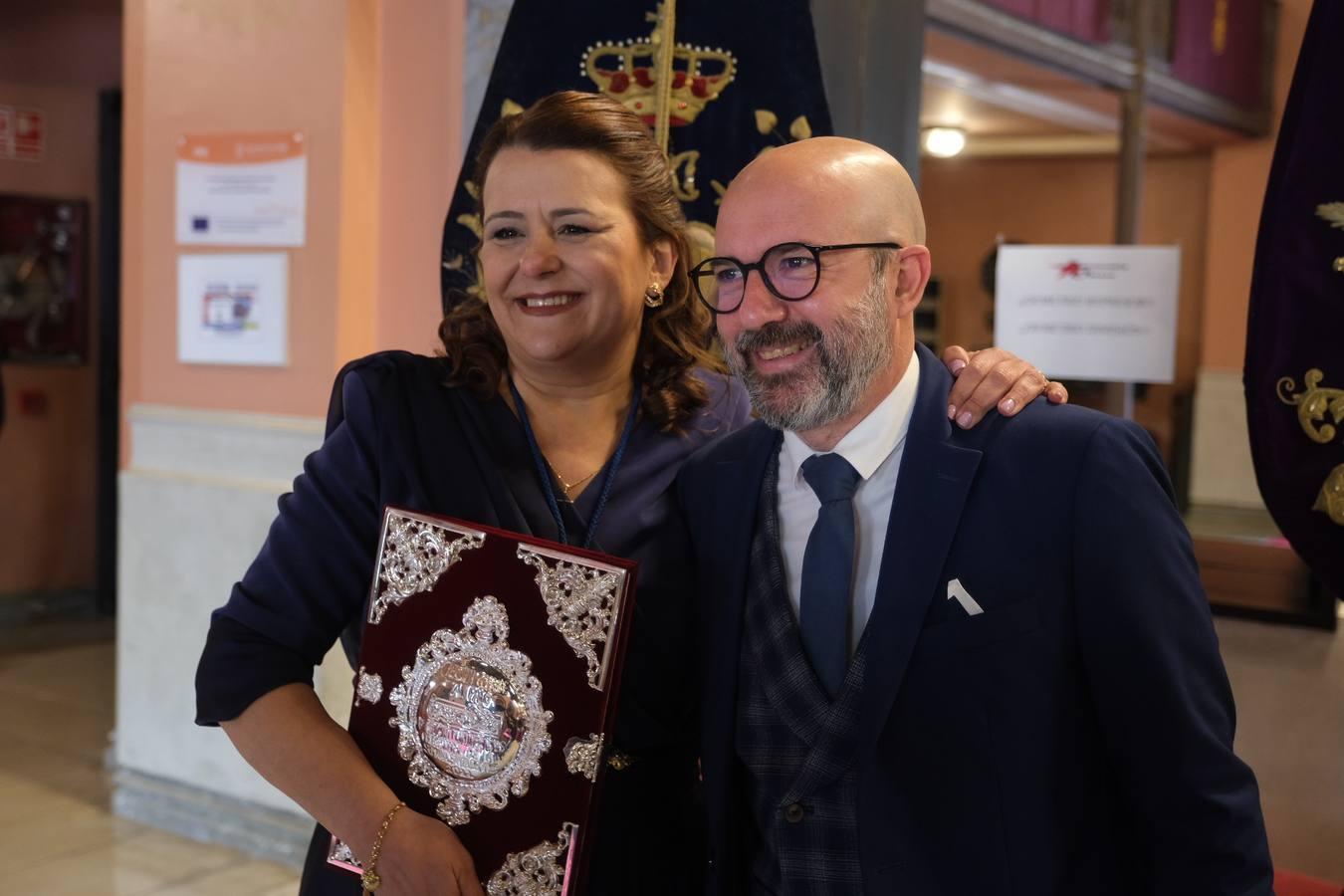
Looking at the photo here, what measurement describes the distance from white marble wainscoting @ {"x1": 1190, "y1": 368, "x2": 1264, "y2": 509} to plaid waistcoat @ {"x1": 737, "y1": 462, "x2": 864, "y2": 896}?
8.13 metres

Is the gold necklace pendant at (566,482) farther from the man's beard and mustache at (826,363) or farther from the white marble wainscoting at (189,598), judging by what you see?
the white marble wainscoting at (189,598)

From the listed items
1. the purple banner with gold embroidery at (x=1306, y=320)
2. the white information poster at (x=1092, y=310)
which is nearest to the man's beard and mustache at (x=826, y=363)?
the purple banner with gold embroidery at (x=1306, y=320)

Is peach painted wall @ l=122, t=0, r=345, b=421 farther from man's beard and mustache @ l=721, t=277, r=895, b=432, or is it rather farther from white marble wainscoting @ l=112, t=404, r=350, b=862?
man's beard and mustache @ l=721, t=277, r=895, b=432

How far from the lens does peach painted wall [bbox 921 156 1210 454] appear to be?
378 inches

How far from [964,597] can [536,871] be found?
0.57 metres

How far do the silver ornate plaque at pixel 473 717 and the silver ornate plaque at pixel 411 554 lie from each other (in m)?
0.06

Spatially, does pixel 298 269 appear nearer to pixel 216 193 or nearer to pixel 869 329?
pixel 216 193

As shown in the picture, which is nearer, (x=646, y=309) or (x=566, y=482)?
(x=566, y=482)

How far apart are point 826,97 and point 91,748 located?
3.68m

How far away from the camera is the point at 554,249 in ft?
5.75

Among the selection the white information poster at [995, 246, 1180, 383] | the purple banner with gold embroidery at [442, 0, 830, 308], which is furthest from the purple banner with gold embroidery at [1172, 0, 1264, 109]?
the purple banner with gold embroidery at [442, 0, 830, 308]

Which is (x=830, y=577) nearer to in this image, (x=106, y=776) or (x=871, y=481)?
(x=871, y=481)

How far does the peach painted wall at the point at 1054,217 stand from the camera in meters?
9.59

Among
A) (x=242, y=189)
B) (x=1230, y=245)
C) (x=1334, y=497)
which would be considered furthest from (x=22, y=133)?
(x=1230, y=245)
